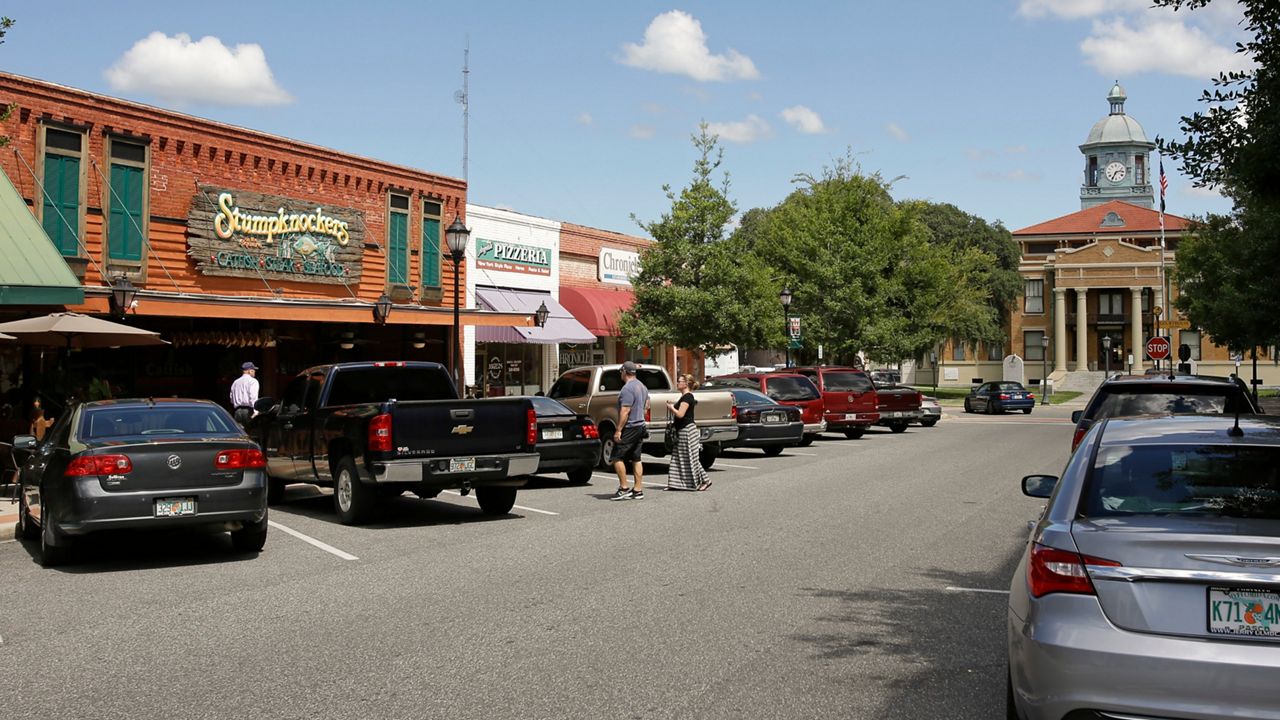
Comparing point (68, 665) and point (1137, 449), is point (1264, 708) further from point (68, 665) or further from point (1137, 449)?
point (68, 665)

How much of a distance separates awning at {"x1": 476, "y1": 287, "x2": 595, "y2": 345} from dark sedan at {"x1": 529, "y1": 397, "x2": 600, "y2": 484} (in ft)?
46.3

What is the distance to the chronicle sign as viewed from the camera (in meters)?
24.8

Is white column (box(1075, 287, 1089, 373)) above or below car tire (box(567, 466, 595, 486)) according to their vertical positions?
above

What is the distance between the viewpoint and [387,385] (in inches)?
590

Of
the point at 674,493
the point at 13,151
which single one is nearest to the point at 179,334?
the point at 13,151

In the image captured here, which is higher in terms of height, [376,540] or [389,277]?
[389,277]

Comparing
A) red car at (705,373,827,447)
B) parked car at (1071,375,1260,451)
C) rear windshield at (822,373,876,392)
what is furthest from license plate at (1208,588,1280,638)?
rear windshield at (822,373,876,392)

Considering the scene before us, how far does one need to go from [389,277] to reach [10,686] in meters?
24.0

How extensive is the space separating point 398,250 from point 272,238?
455cm

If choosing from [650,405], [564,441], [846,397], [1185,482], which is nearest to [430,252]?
[846,397]

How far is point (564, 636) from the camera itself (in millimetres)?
7398

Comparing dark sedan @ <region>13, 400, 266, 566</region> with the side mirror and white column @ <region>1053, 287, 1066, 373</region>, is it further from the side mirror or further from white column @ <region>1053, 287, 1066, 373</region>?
white column @ <region>1053, 287, 1066, 373</region>

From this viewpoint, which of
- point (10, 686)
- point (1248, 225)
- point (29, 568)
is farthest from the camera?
point (1248, 225)

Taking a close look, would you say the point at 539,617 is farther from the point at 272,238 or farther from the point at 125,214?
the point at 272,238
